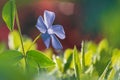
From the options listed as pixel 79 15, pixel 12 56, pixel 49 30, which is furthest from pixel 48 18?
pixel 79 15

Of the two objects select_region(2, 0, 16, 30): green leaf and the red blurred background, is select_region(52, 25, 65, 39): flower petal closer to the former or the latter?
select_region(2, 0, 16, 30): green leaf

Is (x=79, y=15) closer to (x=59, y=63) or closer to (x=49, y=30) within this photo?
(x=59, y=63)

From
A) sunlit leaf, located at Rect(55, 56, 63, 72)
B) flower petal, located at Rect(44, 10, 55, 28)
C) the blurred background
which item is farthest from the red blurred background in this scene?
flower petal, located at Rect(44, 10, 55, 28)

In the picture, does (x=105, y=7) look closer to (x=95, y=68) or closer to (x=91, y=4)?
(x=91, y=4)

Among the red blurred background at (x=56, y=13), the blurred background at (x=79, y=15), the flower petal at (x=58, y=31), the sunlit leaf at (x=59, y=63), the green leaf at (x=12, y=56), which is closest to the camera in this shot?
the green leaf at (x=12, y=56)

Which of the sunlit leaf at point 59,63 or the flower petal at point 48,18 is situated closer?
the flower petal at point 48,18

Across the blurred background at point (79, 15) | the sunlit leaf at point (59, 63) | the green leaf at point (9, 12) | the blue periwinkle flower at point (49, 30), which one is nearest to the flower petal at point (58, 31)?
the blue periwinkle flower at point (49, 30)

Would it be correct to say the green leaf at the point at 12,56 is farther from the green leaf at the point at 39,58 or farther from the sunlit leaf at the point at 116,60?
the sunlit leaf at the point at 116,60

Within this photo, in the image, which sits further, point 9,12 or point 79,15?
point 79,15
